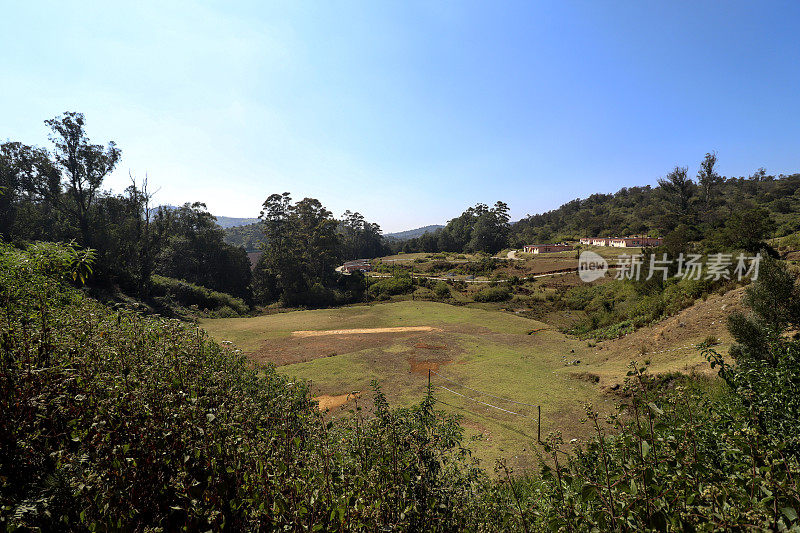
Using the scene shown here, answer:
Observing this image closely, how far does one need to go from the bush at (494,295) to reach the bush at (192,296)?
25.6m

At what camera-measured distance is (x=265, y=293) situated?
137ft

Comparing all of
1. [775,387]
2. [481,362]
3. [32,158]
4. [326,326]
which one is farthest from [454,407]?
[32,158]

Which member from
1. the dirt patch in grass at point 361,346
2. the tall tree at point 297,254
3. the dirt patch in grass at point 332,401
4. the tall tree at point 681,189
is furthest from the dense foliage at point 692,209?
the tall tree at point 297,254

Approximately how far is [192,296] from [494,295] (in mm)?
31485

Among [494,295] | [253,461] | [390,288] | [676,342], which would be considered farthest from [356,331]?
[253,461]

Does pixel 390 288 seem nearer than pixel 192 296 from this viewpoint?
No

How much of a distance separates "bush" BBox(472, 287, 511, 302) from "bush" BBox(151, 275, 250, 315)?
25570 mm

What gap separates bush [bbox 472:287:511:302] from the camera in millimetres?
37250

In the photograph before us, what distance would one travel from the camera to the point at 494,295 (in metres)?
37.5

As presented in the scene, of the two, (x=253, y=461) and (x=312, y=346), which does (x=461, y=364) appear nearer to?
(x=312, y=346)

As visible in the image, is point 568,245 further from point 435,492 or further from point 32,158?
point 32,158

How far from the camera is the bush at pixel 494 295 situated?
122ft

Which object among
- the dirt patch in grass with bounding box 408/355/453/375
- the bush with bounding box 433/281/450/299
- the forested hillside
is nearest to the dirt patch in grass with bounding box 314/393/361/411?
the dirt patch in grass with bounding box 408/355/453/375

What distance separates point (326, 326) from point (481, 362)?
45.4 ft
